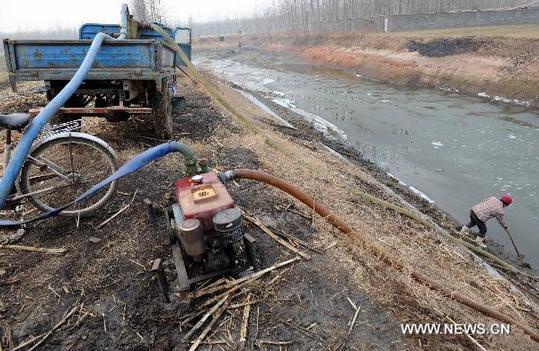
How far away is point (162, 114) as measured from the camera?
23.4ft

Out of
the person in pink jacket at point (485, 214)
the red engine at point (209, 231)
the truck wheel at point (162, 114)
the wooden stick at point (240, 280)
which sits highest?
the truck wheel at point (162, 114)

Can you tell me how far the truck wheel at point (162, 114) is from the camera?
22.9 feet

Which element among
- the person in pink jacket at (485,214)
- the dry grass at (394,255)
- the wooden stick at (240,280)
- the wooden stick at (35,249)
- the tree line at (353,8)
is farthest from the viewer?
the tree line at (353,8)

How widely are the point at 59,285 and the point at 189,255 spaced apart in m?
1.45

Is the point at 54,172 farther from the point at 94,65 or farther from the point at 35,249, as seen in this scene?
the point at 94,65

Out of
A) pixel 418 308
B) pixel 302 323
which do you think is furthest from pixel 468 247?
pixel 302 323

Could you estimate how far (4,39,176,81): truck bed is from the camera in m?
6.29

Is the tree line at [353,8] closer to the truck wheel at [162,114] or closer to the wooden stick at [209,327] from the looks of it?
the truck wheel at [162,114]

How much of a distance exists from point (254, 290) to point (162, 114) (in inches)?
171

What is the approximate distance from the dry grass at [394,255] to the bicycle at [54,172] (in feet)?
8.55

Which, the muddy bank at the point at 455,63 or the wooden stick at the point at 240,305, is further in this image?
the muddy bank at the point at 455,63

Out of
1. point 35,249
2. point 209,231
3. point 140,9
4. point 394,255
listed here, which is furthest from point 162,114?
point 140,9

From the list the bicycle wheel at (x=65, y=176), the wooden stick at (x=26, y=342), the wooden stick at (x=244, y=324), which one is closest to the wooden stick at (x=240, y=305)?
the wooden stick at (x=244, y=324)

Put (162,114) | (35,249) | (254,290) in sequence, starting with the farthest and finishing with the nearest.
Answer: (162,114)
(35,249)
(254,290)
